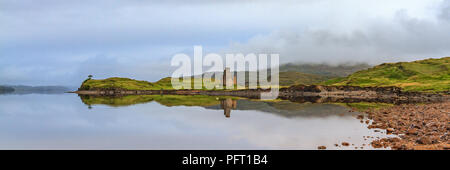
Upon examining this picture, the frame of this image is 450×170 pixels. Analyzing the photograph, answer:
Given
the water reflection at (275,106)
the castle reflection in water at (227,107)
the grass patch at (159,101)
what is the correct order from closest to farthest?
1. the water reflection at (275,106)
2. the castle reflection in water at (227,107)
3. the grass patch at (159,101)

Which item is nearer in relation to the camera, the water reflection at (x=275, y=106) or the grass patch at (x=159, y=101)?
the water reflection at (x=275, y=106)

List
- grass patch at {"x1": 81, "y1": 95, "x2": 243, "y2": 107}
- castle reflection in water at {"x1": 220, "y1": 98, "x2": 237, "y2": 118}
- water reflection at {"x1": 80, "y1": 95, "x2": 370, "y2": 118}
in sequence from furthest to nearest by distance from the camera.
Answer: grass patch at {"x1": 81, "y1": 95, "x2": 243, "y2": 107} → castle reflection in water at {"x1": 220, "y1": 98, "x2": 237, "y2": 118} → water reflection at {"x1": 80, "y1": 95, "x2": 370, "y2": 118}

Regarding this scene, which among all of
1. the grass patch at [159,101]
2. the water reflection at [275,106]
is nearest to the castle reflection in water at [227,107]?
the water reflection at [275,106]

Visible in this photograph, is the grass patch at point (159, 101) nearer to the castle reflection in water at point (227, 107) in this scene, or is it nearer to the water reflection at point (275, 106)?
the water reflection at point (275, 106)

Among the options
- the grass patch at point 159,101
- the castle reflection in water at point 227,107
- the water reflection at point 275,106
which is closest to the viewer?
the water reflection at point 275,106

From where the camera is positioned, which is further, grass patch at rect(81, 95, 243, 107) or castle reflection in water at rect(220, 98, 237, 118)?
grass patch at rect(81, 95, 243, 107)

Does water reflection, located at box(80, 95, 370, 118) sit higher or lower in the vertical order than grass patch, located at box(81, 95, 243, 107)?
lower

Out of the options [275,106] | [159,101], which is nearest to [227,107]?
[275,106]

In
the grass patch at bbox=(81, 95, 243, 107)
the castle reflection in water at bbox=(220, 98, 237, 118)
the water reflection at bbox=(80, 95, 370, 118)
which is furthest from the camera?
the grass patch at bbox=(81, 95, 243, 107)

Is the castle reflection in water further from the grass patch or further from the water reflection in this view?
the grass patch

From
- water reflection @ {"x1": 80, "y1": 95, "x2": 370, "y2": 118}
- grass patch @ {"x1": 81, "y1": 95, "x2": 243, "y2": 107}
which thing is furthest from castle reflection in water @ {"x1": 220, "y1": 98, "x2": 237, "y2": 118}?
grass patch @ {"x1": 81, "y1": 95, "x2": 243, "y2": 107}

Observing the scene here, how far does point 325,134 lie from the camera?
21.6 meters
